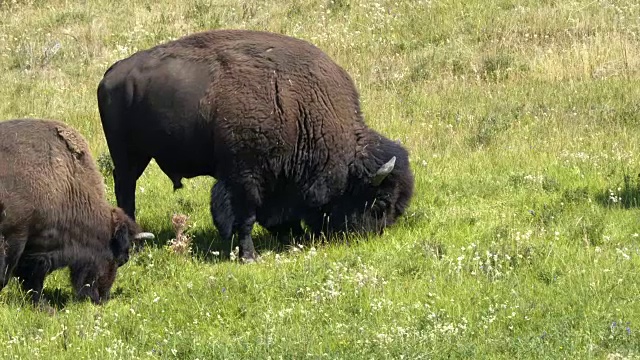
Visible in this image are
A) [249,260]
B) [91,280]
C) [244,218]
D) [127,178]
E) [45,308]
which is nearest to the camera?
[45,308]

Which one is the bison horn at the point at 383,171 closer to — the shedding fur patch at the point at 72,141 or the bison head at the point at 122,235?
the bison head at the point at 122,235

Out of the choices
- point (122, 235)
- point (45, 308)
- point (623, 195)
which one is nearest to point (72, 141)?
point (122, 235)

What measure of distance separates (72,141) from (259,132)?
1.76 metres

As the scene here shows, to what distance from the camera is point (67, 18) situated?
2038cm

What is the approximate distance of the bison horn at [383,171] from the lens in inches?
368

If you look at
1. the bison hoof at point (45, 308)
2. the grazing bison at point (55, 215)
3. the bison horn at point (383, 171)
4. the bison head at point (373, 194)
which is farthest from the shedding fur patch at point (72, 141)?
the bison horn at point (383, 171)

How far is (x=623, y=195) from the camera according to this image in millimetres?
9578

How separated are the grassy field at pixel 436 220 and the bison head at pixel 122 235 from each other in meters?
0.28

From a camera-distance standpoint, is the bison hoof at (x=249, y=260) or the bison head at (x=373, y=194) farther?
the bison head at (x=373, y=194)

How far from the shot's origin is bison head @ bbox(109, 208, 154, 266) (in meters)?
8.53

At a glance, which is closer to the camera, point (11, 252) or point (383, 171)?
point (11, 252)

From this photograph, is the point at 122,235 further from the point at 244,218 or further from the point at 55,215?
the point at 244,218

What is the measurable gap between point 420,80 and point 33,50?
7.79 m

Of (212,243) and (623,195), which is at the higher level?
(623,195)
